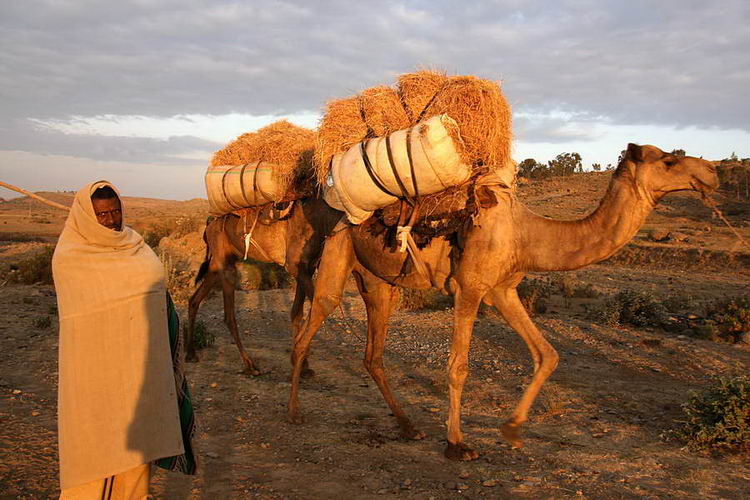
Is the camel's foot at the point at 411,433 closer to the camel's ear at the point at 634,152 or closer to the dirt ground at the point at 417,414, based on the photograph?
the dirt ground at the point at 417,414

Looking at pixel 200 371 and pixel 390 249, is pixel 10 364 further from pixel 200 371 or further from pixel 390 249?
pixel 390 249

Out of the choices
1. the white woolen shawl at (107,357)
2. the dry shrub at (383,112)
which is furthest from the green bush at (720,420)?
the white woolen shawl at (107,357)

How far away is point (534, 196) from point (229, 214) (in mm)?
33108

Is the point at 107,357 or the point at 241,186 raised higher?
the point at 241,186

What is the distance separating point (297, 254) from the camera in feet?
24.5

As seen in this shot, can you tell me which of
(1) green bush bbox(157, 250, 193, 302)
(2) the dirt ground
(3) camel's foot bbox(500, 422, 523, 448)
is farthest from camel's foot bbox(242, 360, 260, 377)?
(1) green bush bbox(157, 250, 193, 302)

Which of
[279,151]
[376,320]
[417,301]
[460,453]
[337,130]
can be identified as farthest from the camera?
[417,301]

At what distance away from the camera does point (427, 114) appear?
542cm

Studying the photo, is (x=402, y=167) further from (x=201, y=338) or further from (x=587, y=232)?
(x=201, y=338)

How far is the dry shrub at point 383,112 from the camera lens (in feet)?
18.4

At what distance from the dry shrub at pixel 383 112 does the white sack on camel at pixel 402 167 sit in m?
0.36

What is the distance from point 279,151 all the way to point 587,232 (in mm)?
4158

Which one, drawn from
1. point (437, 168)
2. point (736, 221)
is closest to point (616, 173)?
point (437, 168)

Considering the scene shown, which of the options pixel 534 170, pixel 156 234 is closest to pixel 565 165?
pixel 534 170
